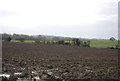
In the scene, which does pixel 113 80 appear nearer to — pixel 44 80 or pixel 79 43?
pixel 44 80

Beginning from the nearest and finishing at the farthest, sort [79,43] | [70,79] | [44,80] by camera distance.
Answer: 1. [44,80]
2. [70,79]
3. [79,43]

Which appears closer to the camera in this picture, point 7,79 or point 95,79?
point 7,79

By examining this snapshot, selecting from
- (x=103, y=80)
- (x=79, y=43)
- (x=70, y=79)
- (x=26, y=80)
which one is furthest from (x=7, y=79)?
(x=79, y=43)

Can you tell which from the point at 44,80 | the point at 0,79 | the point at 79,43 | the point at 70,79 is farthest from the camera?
the point at 79,43

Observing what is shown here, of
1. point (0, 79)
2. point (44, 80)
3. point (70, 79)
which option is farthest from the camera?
point (70, 79)

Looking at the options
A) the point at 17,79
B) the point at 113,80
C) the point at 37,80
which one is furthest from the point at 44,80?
the point at 113,80

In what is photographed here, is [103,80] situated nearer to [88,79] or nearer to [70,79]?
[88,79]

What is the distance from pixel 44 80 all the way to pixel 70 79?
4.98 feet

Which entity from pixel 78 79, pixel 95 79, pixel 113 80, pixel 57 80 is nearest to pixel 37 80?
pixel 57 80

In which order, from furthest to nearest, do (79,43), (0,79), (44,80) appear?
(79,43), (44,80), (0,79)

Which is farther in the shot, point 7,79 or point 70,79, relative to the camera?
point 70,79

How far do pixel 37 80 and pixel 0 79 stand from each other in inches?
67.4

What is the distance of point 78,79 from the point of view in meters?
A: 10.3

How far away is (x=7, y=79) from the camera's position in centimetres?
893
